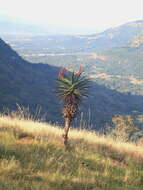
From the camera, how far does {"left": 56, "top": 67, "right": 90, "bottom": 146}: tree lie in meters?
8.52

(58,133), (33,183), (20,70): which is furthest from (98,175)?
(20,70)

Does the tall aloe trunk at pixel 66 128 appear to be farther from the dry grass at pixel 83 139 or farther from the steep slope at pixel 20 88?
the steep slope at pixel 20 88

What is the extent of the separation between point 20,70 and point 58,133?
183553 millimetres

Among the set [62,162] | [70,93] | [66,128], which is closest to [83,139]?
[66,128]

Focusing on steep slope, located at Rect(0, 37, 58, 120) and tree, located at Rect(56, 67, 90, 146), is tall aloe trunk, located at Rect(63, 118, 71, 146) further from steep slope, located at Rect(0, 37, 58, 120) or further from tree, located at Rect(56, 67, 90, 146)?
steep slope, located at Rect(0, 37, 58, 120)

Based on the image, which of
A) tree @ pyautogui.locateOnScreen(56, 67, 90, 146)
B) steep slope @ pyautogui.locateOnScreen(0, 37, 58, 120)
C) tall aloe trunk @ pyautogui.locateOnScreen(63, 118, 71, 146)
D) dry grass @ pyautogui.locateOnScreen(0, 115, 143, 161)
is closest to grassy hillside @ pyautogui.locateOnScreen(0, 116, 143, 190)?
dry grass @ pyautogui.locateOnScreen(0, 115, 143, 161)

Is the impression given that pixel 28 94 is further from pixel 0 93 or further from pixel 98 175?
pixel 98 175

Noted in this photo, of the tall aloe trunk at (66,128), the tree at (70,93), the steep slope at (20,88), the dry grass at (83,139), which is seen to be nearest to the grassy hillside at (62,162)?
the dry grass at (83,139)

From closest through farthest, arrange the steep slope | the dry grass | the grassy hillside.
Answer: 1. the grassy hillside
2. the dry grass
3. the steep slope

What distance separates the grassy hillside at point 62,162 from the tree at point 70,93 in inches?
30.7

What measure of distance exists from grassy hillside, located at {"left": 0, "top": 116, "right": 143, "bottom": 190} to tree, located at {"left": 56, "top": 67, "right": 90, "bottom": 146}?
78 centimetres

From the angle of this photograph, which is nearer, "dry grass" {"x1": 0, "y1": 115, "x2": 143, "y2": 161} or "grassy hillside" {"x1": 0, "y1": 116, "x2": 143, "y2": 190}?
"grassy hillside" {"x1": 0, "y1": 116, "x2": 143, "y2": 190}

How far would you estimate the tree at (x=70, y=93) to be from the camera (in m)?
8.52

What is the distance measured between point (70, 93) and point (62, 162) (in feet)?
6.79
